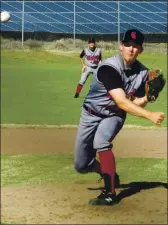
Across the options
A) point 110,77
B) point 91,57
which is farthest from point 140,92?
point 91,57

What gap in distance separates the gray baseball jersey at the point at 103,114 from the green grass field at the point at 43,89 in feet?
18.0

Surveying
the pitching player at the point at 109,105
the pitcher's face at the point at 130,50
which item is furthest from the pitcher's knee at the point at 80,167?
the pitcher's face at the point at 130,50

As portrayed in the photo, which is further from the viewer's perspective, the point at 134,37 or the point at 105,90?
the point at 105,90

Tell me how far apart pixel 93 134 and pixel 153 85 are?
56cm

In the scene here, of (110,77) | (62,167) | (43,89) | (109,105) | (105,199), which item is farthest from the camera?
(43,89)

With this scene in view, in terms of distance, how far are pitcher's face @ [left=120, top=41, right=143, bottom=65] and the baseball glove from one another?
0.26 m

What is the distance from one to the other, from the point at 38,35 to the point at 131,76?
9259 mm

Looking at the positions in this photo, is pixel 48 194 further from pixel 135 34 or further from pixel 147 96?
pixel 135 34

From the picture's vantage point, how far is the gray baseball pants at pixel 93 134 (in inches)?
148

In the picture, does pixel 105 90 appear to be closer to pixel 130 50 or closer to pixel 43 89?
pixel 130 50

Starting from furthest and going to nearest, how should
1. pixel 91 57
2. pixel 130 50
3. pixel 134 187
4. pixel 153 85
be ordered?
pixel 91 57 → pixel 134 187 → pixel 153 85 → pixel 130 50

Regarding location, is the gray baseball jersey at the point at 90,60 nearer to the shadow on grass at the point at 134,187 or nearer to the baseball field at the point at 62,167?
the baseball field at the point at 62,167

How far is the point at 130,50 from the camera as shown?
3.38 metres

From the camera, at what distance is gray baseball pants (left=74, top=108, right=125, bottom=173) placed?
12.3ft
